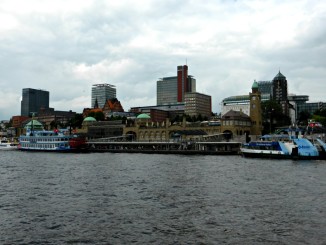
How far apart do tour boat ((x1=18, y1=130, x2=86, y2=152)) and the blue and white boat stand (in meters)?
67.5

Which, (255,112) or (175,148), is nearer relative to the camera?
(175,148)

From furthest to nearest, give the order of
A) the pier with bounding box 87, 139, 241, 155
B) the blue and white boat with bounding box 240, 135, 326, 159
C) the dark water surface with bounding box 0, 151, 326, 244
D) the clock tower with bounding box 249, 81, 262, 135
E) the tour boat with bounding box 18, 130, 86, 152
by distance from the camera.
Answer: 1. the clock tower with bounding box 249, 81, 262, 135
2. the tour boat with bounding box 18, 130, 86, 152
3. the pier with bounding box 87, 139, 241, 155
4. the blue and white boat with bounding box 240, 135, 326, 159
5. the dark water surface with bounding box 0, 151, 326, 244

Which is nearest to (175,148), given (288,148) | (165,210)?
(288,148)

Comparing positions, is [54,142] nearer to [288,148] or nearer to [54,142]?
[54,142]

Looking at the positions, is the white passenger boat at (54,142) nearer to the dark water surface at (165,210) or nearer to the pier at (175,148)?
the pier at (175,148)

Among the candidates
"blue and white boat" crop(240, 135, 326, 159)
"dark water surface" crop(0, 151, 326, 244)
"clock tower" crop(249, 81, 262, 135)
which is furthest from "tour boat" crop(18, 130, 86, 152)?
"dark water surface" crop(0, 151, 326, 244)

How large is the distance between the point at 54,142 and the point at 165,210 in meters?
116

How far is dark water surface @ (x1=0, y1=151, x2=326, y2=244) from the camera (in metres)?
28.8

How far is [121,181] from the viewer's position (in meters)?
56.5

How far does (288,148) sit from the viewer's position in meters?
97.2

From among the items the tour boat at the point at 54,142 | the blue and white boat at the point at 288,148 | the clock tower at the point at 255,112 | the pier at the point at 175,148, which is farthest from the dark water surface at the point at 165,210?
the clock tower at the point at 255,112

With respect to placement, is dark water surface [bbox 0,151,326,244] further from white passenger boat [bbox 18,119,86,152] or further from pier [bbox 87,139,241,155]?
white passenger boat [bbox 18,119,86,152]

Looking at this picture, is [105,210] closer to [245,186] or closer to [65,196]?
[65,196]

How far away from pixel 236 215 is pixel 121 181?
25.0 metres
